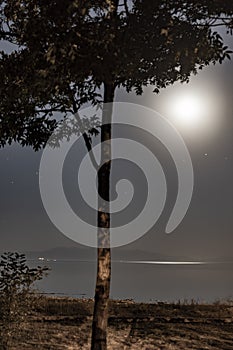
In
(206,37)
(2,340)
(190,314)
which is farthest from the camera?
(190,314)

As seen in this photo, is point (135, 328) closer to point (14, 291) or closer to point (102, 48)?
point (14, 291)

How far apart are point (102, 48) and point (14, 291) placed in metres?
6.29

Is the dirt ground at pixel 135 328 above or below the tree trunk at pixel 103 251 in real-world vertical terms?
below

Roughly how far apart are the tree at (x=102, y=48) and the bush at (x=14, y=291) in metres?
1.71

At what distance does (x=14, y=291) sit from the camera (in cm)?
1418

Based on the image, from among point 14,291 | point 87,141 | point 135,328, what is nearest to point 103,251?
point 14,291

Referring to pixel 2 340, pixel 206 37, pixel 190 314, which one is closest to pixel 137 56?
pixel 206 37

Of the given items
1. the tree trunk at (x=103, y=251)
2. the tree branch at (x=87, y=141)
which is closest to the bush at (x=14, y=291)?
the tree trunk at (x=103, y=251)

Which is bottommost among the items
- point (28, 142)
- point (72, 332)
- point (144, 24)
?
point (72, 332)

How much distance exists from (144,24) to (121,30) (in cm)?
58

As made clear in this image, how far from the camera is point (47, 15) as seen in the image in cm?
1335

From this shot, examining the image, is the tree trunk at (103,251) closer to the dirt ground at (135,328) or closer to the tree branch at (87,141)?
the tree branch at (87,141)

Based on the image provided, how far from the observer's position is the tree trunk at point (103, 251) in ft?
46.4

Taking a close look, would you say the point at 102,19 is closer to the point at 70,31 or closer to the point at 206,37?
the point at 70,31
